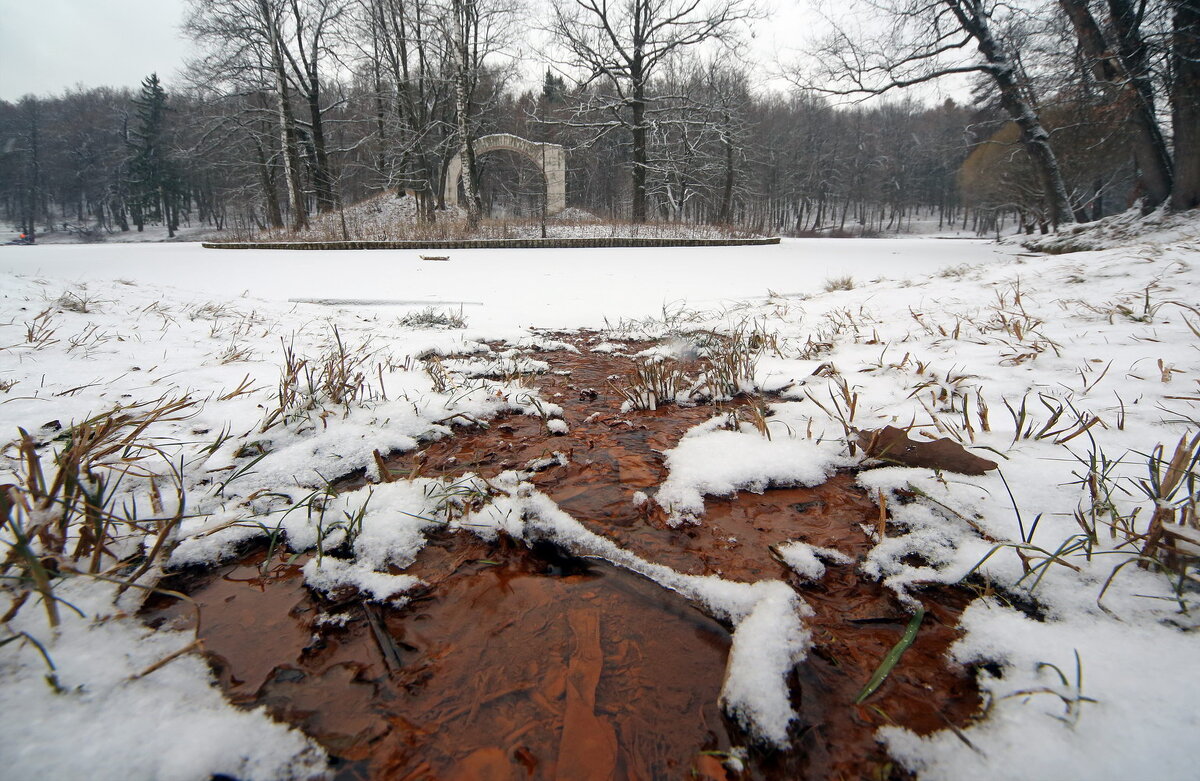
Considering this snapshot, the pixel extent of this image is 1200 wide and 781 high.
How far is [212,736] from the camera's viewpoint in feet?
1.85

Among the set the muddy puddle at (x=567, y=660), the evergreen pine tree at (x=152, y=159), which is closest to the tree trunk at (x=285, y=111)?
the muddy puddle at (x=567, y=660)

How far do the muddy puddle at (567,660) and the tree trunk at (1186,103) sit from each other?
32.7 feet

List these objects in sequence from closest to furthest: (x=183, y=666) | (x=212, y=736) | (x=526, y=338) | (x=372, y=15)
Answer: (x=212, y=736)
(x=183, y=666)
(x=526, y=338)
(x=372, y=15)

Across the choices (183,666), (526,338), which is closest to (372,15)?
(526,338)

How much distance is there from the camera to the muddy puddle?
0.62 meters

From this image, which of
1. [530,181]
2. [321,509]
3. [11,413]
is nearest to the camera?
[321,509]

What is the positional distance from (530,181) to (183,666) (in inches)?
1384

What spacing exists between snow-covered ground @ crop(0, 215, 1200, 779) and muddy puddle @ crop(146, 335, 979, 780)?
4 cm

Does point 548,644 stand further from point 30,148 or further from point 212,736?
point 30,148

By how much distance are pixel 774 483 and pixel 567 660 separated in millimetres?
785

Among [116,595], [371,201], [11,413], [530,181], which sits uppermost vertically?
[530,181]

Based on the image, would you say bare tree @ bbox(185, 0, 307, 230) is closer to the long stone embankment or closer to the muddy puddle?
the long stone embankment

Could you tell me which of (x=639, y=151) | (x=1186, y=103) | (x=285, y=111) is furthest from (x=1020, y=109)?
(x=285, y=111)

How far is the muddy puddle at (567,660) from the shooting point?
62 centimetres
